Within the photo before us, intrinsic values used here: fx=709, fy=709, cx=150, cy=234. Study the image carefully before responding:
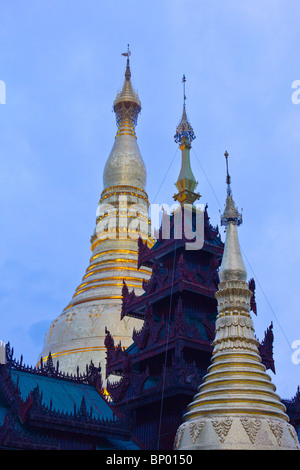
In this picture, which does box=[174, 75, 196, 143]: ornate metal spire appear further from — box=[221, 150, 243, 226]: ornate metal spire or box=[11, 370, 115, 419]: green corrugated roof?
box=[11, 370, 115, 419]: green corrugated roof

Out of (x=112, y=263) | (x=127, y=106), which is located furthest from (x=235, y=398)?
(x=127, y=106)

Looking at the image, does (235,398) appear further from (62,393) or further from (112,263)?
(112,263)

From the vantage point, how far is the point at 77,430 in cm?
2100

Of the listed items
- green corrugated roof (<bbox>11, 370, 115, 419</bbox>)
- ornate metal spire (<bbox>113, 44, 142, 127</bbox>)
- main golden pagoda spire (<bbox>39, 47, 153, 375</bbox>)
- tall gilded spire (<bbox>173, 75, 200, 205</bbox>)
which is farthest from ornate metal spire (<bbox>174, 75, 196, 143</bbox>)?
ornate metal spire (<bbox>113, 44, 142, 127</bbox>)

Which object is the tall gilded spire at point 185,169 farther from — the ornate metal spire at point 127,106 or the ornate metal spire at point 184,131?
the ornate metal spire at point 127,106

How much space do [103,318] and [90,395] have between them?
1327cm

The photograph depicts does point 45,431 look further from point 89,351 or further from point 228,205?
point 89,351

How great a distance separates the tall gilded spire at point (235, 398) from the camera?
17.0 metres

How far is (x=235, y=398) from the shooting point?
1766 cm

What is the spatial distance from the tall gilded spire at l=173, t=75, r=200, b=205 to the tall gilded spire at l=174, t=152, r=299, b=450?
9950 mm

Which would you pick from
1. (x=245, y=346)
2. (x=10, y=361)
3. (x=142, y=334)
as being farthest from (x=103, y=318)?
(x=245, y=346)

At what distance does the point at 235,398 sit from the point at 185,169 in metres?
14.7

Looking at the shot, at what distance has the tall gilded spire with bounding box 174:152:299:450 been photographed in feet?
55.6

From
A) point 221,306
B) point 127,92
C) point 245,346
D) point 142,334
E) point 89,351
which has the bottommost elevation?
point 245,346
